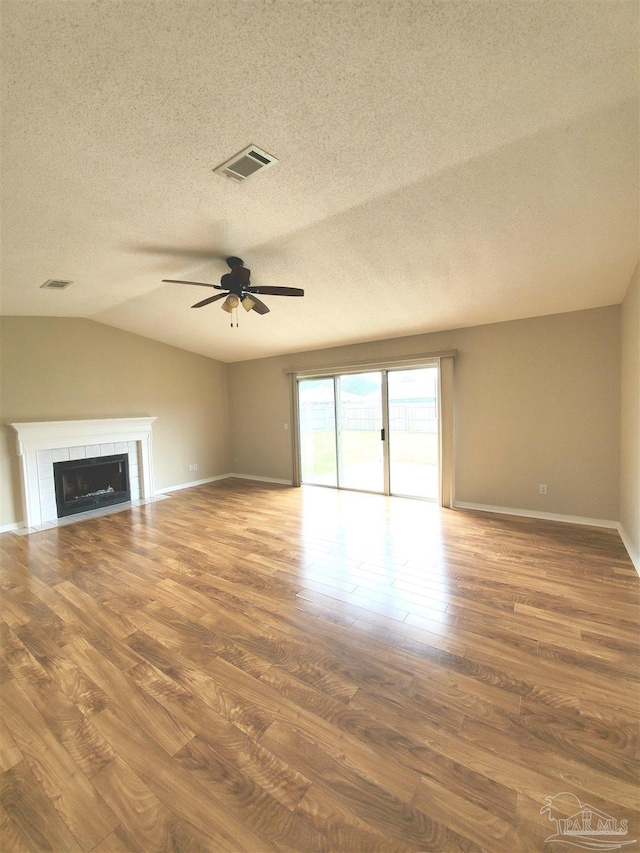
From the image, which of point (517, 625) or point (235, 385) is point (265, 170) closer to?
point (517, 625)

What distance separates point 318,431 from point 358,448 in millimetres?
852

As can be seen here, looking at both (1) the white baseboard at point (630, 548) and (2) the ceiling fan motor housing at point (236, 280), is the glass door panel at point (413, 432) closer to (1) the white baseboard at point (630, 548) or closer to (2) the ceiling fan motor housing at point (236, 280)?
(1) the white baseboard at point (630, 548)

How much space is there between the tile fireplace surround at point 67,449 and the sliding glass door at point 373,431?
2738 mm

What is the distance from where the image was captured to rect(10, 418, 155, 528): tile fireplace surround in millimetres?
4434

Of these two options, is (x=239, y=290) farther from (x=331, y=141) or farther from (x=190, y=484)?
(x=190, y=484)

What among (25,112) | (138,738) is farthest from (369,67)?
(138,738)

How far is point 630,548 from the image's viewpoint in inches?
122

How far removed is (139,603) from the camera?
254cm

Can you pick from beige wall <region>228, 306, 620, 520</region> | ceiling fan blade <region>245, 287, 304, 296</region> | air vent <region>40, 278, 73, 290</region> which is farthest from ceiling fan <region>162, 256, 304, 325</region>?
beige wall <region>228, 306, 620, 520</region>

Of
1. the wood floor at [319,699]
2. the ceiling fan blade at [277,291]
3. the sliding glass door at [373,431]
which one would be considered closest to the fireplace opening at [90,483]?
→ the wood floor at [319,699]

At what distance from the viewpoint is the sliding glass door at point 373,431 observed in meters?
5.01

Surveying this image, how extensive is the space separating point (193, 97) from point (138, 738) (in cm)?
287

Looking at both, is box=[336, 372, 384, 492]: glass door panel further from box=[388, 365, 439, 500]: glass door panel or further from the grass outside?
box=[388, 365, 439, 500]: glass door panel

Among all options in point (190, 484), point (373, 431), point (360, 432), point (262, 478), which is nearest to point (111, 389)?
point (190, 484)
